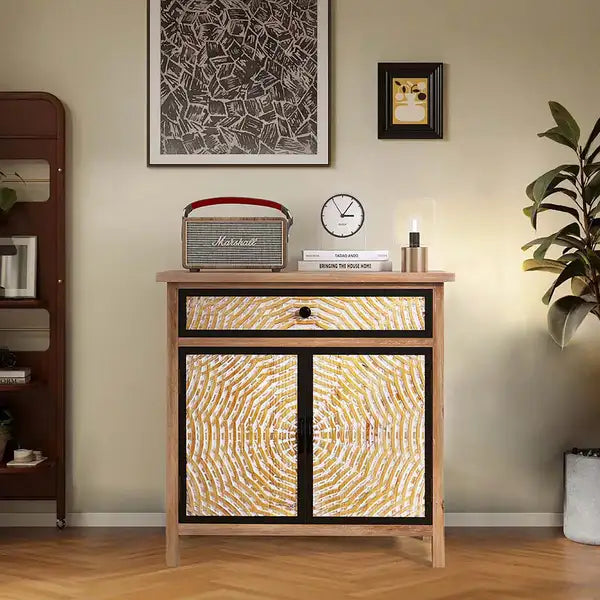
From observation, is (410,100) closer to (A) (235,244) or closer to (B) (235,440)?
(A) (235,244)

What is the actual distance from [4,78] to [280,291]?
1515 millimetres

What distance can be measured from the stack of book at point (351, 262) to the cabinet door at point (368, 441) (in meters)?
0.33

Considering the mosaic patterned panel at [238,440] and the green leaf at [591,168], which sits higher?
the green leaf at [591,168]

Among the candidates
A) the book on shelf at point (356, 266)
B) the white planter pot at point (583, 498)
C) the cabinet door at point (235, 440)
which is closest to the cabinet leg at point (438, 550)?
the cabinet door at point (235, 440)

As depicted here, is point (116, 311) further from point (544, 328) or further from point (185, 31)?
point (544, 328)

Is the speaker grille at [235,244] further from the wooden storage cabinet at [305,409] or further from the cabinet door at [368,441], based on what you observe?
the cabinet door at [368,441]

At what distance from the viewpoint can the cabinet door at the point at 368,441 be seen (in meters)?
2.58

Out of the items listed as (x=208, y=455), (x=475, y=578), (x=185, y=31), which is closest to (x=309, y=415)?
(x=208, y=455)

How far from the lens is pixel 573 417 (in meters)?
3.11

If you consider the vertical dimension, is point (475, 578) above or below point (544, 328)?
below

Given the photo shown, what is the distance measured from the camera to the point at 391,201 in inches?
122

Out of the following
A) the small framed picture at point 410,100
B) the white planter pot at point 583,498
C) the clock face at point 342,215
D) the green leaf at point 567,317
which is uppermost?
the small framed picture at point 410,100

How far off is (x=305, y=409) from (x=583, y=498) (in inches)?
44.8

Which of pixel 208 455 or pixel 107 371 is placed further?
pixel 107 371
